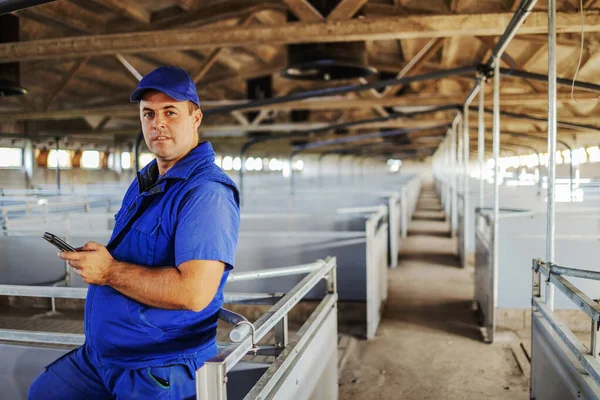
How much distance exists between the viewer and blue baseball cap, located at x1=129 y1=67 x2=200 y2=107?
4.56ft

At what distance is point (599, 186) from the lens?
723 cm

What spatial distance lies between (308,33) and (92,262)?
343cm

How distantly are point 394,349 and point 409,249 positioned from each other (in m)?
4.96

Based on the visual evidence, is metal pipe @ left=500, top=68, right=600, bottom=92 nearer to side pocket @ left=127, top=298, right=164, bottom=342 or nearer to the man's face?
the man's face

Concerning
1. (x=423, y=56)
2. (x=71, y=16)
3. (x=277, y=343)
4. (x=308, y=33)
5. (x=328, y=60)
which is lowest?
(x=277, y=343)

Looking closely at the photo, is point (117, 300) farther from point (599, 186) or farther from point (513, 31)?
point (599, 186)

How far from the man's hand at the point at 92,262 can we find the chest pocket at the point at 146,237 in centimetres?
9

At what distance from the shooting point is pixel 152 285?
1.26 m

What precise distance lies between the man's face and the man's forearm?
364 mm

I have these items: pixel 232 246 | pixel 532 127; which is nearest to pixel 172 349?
pixel 232 246

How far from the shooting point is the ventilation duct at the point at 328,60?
15.7 feet

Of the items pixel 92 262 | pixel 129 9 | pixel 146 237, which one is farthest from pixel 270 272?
pixel 129 9

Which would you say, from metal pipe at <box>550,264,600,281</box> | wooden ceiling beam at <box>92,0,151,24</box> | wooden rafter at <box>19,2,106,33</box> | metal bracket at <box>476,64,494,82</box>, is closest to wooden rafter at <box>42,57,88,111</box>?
wooden rafter at <box>19,2,106,33</box>

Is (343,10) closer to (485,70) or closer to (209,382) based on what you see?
(485,70)
